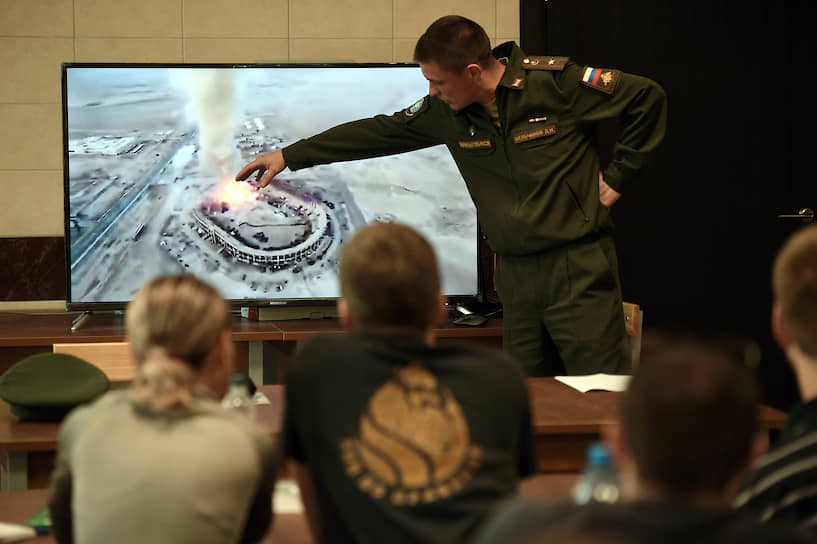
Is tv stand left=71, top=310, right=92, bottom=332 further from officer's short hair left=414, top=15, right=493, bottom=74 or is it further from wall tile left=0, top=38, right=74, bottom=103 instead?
officer's short hair left=414, top=15, right=493, bottom=74

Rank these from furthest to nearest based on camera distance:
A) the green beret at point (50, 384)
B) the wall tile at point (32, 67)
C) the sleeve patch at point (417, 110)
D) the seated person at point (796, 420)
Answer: the wall tile at point (32, 67) → the sleeve patch at point (417, 110) → the green beret at point (50, 384) → the seated person at point (796, 420)

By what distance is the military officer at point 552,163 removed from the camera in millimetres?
3004

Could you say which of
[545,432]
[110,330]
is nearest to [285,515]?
[545,432]

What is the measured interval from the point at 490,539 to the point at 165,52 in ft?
11.9

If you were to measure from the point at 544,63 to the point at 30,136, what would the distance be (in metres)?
2.29

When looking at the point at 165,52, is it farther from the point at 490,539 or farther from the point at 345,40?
the point at 490,539

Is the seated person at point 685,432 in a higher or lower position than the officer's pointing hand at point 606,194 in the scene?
lower

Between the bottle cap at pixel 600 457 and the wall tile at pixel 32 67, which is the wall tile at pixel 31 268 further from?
the bottle cap at pixel 600 457

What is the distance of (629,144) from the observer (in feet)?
9.97

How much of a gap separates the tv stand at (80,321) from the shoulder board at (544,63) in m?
1.91

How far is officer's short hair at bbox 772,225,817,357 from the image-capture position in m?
1.42

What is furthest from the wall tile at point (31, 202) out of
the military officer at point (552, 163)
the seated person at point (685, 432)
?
the seated person at point (685, 432)

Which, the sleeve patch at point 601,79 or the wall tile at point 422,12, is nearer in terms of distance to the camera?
the sleeve patch at point 601,79

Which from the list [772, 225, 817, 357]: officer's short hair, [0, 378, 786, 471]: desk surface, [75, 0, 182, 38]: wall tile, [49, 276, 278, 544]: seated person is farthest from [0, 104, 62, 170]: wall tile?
[772, 225, 817, 357]: officer's short hair
